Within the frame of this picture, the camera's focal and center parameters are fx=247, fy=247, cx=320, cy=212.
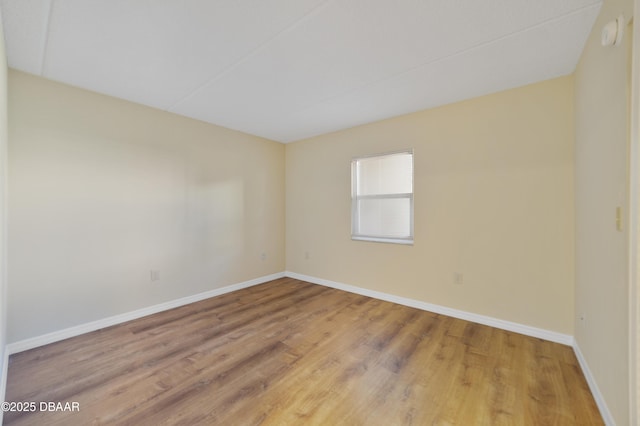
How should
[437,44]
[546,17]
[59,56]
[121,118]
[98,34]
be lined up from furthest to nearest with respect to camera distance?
[121,118]
[59,56]
[437,44]
[98,34]
[546,17]

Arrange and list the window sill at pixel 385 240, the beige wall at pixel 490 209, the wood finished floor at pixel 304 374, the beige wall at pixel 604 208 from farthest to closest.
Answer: the window sill at pixel 385 240
the beige wall at pixel 490 209
the wood finished floor at pixel 304 374
the beige wall at pixel 604 208

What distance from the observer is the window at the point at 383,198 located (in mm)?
3256

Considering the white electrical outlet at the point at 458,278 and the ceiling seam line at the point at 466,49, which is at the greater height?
the ceiling seam line at the point at 466,49

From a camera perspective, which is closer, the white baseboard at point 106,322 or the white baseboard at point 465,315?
the white baseboard at point 106,322

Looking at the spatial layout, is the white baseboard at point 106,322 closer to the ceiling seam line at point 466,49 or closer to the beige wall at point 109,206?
the beige wall at point 109,206

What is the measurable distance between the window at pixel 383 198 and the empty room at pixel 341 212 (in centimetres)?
3

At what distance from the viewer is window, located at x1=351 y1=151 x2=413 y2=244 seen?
10.7ft

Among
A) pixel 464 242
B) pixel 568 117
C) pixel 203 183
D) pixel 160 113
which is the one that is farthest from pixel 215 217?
pixel 568 117

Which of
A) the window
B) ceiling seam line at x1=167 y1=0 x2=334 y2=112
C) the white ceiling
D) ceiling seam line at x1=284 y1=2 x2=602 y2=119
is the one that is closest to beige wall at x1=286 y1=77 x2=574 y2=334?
the window

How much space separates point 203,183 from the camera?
134 inches

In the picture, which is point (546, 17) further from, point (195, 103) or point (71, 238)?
point (71, 238)

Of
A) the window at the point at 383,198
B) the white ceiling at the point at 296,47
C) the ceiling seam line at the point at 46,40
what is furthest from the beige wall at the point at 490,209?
the ceiling seam line at the point at 46,40

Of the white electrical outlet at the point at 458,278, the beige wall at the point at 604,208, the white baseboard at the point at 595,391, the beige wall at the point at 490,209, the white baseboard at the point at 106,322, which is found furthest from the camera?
the white electrical outlet at the point at 458,278

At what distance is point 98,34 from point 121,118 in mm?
1186
